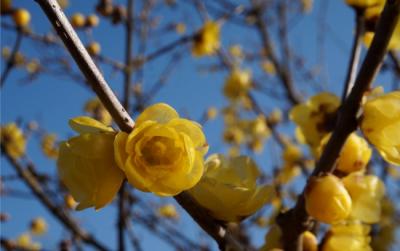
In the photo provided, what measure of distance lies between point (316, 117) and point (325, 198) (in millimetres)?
560

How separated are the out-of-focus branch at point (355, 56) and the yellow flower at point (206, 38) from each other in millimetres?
2695

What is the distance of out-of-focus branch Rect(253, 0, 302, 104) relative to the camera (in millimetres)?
4202

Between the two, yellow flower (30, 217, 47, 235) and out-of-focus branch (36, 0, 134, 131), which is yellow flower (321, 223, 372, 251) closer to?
out-of-focus branch (36, 0, 134, 131)

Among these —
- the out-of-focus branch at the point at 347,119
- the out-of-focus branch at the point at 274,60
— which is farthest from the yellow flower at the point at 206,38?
the out-of-focus branch at the point at 347,119

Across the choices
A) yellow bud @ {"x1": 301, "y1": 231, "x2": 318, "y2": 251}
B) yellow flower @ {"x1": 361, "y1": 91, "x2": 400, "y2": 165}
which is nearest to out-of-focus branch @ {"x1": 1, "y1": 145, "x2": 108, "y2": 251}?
yellow bud @ {"x1": 301, "y1": 231, "x2": 318, "y2": 251}

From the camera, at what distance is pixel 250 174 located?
1035 millimetres

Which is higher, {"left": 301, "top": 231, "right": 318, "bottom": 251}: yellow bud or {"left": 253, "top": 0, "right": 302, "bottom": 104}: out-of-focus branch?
{"left": 301, "top": 231, "right": 318, "bottom": 251}: yellow bud

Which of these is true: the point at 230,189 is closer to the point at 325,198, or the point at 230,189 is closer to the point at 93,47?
the point at 325,198

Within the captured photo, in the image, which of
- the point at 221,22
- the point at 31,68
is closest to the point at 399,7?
the point at 221,22

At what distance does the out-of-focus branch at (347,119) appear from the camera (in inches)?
37.7

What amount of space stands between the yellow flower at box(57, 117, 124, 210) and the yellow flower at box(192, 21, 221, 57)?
Answer: 3302 mm

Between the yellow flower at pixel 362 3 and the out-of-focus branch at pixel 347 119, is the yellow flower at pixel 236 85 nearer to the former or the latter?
the yellow flower at pixel 362 3

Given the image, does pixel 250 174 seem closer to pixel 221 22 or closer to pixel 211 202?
pixel 211 202

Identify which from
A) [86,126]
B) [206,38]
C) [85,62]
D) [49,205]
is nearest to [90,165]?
[86,126]
